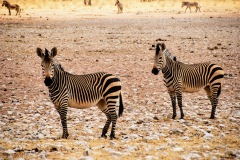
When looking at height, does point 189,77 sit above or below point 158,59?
below

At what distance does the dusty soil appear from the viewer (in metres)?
6.40

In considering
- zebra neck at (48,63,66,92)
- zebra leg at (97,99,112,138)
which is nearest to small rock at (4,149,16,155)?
zebra neck at (48,63,66,92)

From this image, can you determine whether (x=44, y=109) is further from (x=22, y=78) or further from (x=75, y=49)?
(x=75, y=49)

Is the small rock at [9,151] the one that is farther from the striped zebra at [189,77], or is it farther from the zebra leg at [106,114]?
the striped zebra at [189,77]

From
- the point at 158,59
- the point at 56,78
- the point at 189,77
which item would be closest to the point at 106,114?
the point at 56,78

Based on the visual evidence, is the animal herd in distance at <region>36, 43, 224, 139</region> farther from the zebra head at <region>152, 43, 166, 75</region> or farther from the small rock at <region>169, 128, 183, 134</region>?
the zebra head at <region>152, 43, 166, 75</region>

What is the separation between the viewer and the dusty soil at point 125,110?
640cm

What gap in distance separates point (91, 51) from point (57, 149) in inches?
527

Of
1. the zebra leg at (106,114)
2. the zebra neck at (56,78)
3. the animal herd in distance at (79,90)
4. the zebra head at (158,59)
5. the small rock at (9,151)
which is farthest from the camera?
the zebra head at (158,59)

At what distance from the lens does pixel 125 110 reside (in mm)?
10023

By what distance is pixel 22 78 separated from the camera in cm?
1358

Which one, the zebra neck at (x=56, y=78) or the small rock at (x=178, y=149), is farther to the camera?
the zebra neck at (x=56, y=78)

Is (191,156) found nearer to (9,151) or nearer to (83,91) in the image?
(83,91)

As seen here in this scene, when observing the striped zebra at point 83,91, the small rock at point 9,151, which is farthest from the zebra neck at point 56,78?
the small rock at point 9,151
